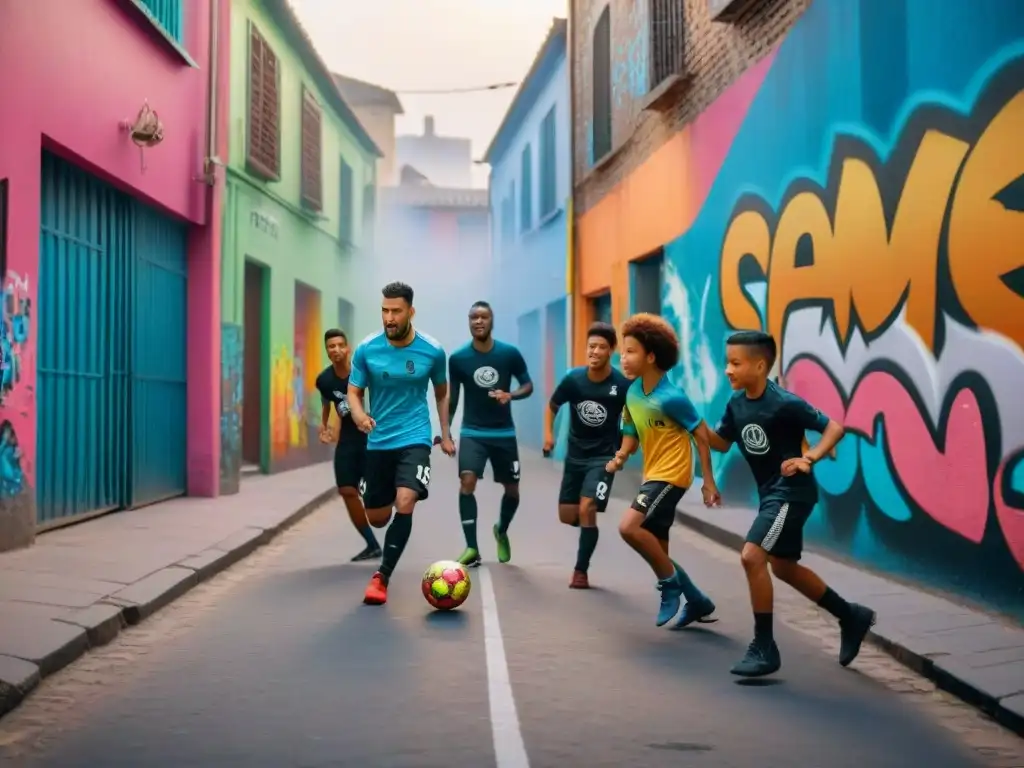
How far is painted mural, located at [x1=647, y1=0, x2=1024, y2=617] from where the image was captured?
7113mm

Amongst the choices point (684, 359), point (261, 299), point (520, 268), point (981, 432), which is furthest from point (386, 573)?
point (520, 268)

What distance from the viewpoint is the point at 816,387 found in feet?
33.6

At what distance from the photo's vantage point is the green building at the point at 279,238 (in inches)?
620

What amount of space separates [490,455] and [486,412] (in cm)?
32

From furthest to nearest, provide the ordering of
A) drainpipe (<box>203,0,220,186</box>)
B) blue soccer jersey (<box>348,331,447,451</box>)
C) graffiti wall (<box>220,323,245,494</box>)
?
graffiti wall (<box>220,323,245,494</box>), drainpipe (<box>203,0,220,186</box>), blue soccer jersey (<box>348,331,447,451</box>)

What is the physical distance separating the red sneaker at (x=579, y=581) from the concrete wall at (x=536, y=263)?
14.5 m

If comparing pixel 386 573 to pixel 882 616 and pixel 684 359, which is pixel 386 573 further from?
pixel 684 359

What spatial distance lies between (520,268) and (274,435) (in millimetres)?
11512

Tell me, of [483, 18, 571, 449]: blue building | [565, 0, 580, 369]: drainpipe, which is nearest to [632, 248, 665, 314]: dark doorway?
[565, 0, 580, 369]: drainpipe

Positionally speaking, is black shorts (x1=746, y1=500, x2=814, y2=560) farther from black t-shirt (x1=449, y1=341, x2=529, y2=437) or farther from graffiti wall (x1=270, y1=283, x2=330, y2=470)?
graffiti wall (x1=270, y1=283, x2=330, y2=470)

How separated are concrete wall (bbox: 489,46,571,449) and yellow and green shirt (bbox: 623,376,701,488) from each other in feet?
50.9

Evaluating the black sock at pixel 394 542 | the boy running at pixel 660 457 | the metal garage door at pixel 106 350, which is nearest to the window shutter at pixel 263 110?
the metal garage door at pixel 106 350

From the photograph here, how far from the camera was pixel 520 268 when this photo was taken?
29.5 meters

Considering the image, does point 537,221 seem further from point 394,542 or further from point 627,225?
point 394,542
